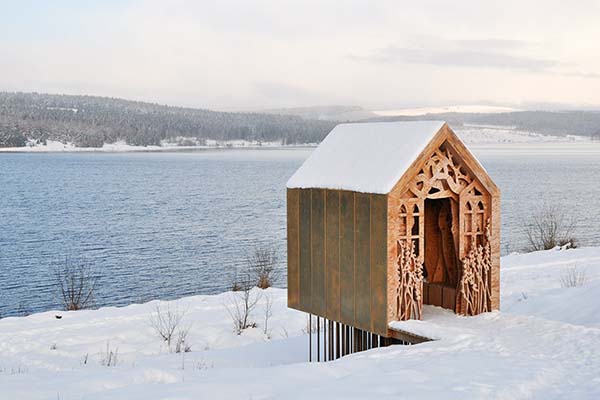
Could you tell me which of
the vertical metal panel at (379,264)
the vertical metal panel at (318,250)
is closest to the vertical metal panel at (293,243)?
the vertical metal panel at (318,250)

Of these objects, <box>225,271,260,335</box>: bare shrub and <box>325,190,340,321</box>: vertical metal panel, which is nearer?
<box>325,190,340,321</box>: vertical metal panel

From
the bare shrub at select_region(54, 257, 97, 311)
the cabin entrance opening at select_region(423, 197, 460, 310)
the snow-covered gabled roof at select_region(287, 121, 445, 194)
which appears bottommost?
the bare shrub at select_region(54, 257, 97, 311)

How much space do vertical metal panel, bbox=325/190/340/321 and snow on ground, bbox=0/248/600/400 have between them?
4.64 ft

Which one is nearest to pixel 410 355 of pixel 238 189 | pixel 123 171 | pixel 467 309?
pixel 467 309

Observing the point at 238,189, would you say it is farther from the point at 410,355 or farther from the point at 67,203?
the point at 410,355

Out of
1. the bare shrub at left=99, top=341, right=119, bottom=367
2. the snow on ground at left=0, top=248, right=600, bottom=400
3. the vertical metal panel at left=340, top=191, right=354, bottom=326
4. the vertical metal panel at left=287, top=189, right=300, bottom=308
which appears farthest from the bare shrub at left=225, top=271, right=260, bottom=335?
the vertical metal panel at left=340, top=191, right=354, bottom=326

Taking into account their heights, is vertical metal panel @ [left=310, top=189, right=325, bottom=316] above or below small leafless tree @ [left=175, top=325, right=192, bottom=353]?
above

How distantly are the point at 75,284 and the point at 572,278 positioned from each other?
16.3 m

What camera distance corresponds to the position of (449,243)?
1209 cm

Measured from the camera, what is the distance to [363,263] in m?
10.3

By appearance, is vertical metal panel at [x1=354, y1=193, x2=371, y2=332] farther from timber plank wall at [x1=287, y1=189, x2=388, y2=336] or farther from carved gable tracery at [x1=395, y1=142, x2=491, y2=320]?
carved gable tracery at [x1=395, y1=142, x2=491, y2=320]

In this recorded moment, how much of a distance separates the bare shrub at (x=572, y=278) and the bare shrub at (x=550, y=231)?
25.9 feet

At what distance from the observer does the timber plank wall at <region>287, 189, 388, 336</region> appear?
32.9 feet

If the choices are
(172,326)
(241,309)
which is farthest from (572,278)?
(172,326)
